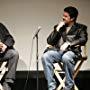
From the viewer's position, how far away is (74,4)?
5.02 m

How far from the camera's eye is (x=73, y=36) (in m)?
4.21

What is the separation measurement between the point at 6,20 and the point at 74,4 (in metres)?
1.11

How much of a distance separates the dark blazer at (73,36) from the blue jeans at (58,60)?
14 centimetres

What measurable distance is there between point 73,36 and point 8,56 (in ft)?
2.96

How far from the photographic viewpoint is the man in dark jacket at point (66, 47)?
12.9ft

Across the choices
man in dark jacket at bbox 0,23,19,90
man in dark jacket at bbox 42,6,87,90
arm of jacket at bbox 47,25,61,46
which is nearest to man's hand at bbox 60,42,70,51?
man in dark jacket at bbox 42,6,87,90

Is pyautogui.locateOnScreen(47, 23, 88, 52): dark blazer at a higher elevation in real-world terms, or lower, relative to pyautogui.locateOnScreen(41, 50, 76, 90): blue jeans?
higher

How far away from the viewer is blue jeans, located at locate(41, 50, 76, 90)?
3928 mm

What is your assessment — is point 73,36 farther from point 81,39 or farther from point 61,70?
point 61,70

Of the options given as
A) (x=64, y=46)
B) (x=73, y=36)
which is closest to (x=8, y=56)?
(x=64, y=46)

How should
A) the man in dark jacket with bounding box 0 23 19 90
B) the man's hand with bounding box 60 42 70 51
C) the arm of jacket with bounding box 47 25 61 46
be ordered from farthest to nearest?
1. the arm of jacket with bounding box 47 25 61 46
2. the man in dark jacket with bounding box 0 23 19 90
3. the man's hand with bounding box 60 42 70 51

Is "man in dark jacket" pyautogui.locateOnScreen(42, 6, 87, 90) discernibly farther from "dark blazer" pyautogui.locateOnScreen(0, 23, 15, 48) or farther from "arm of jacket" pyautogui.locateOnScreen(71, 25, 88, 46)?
"dark blazer" pyautogui.locateOnScreen(0, 23, 15, 48)

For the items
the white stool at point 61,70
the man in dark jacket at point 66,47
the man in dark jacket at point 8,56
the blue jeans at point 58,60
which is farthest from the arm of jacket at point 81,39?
the man in dark jacket at point 8,56

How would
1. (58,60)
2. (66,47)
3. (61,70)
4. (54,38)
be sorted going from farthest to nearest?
(61,70)
(54,38)
(58,60)
(66,47)
